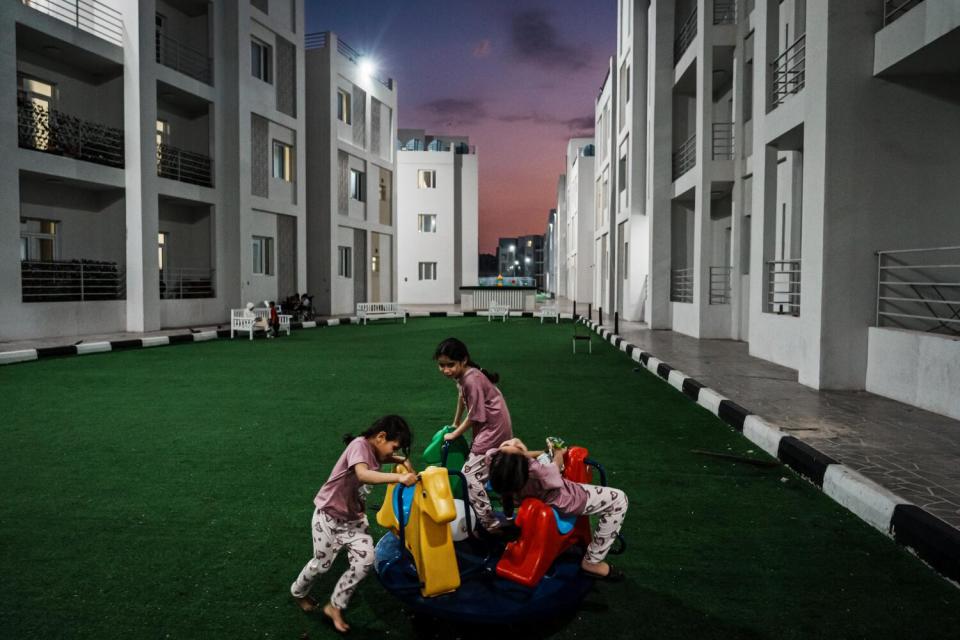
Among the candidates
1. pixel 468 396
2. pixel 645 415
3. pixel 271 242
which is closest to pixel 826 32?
pixel 645 415

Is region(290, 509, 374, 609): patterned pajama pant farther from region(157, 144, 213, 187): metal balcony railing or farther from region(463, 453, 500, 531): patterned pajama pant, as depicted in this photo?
region(157, 144, 213, 187): metal balcony railing

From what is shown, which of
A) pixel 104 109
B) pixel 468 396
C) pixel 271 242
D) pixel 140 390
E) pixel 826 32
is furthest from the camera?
pixel 271 242

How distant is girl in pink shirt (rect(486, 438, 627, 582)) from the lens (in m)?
3.04

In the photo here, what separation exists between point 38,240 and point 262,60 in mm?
10644

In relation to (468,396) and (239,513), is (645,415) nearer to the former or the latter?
(468,396)

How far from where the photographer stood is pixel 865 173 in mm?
8281

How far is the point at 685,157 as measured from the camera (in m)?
19.5

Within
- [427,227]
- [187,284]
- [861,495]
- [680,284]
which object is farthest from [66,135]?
[427,227]

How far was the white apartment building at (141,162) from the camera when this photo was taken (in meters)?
16.5

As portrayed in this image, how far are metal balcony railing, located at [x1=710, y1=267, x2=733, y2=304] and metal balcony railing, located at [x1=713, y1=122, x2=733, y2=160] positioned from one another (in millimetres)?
2794

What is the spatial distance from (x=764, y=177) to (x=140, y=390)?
390 inches

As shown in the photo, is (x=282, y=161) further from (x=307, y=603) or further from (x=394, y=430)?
(x=307, y=603)

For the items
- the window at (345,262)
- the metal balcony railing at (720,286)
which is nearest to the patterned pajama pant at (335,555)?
the metal balcony railing at (720,286)

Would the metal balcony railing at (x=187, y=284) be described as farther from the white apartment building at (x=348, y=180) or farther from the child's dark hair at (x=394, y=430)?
the child's dark hair at (x=394, y=430)
